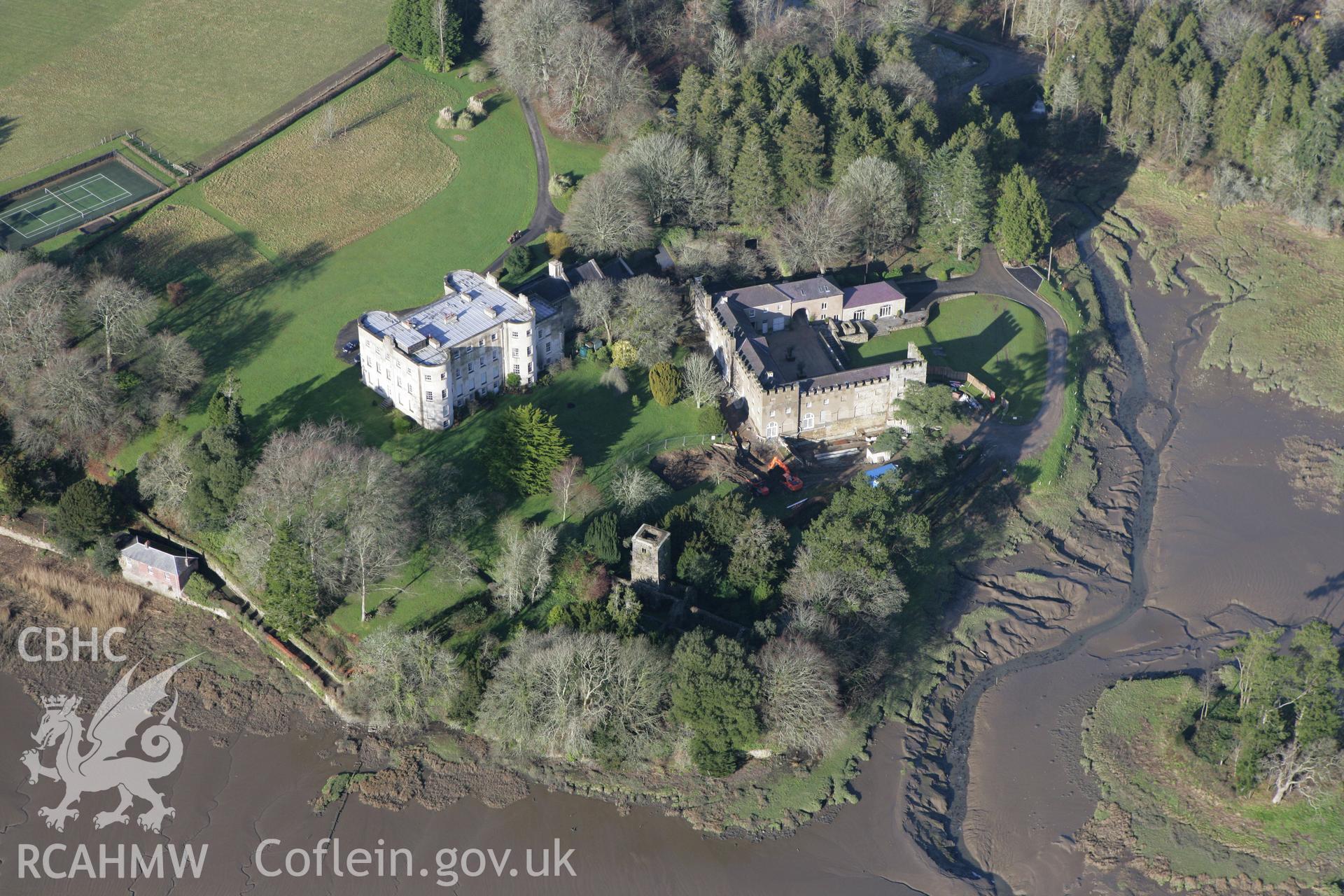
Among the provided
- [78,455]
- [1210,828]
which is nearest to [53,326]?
[78,455]

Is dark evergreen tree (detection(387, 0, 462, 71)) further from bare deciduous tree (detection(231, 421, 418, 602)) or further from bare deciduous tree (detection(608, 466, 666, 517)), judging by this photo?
bare deciduous tree (detection(608, 466, 666, 517))

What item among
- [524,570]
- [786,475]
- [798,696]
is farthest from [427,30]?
[798,696]

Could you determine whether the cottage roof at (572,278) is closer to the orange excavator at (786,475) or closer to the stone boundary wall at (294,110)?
the orange excavator at (786,475)

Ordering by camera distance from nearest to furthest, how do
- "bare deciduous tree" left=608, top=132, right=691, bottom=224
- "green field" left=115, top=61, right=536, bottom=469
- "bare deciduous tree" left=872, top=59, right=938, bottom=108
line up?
"green field" left=115, top=61, right=536, bottom=469 < "bare deciduous tree" left=608, top=132, right=691, bottom=224 < "bare deciduous tree" left=872, top=59, right=938, bottom=108

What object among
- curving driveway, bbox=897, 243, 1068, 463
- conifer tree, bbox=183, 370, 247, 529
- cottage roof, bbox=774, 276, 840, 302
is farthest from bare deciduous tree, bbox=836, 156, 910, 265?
conifer tree, bbox=183, 370, 247, 529

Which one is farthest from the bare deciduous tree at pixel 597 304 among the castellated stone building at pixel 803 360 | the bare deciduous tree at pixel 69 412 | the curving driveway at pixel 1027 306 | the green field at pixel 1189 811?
the green field at pixel 1189 811

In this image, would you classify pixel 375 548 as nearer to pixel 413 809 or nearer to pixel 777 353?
pixel 413 809
